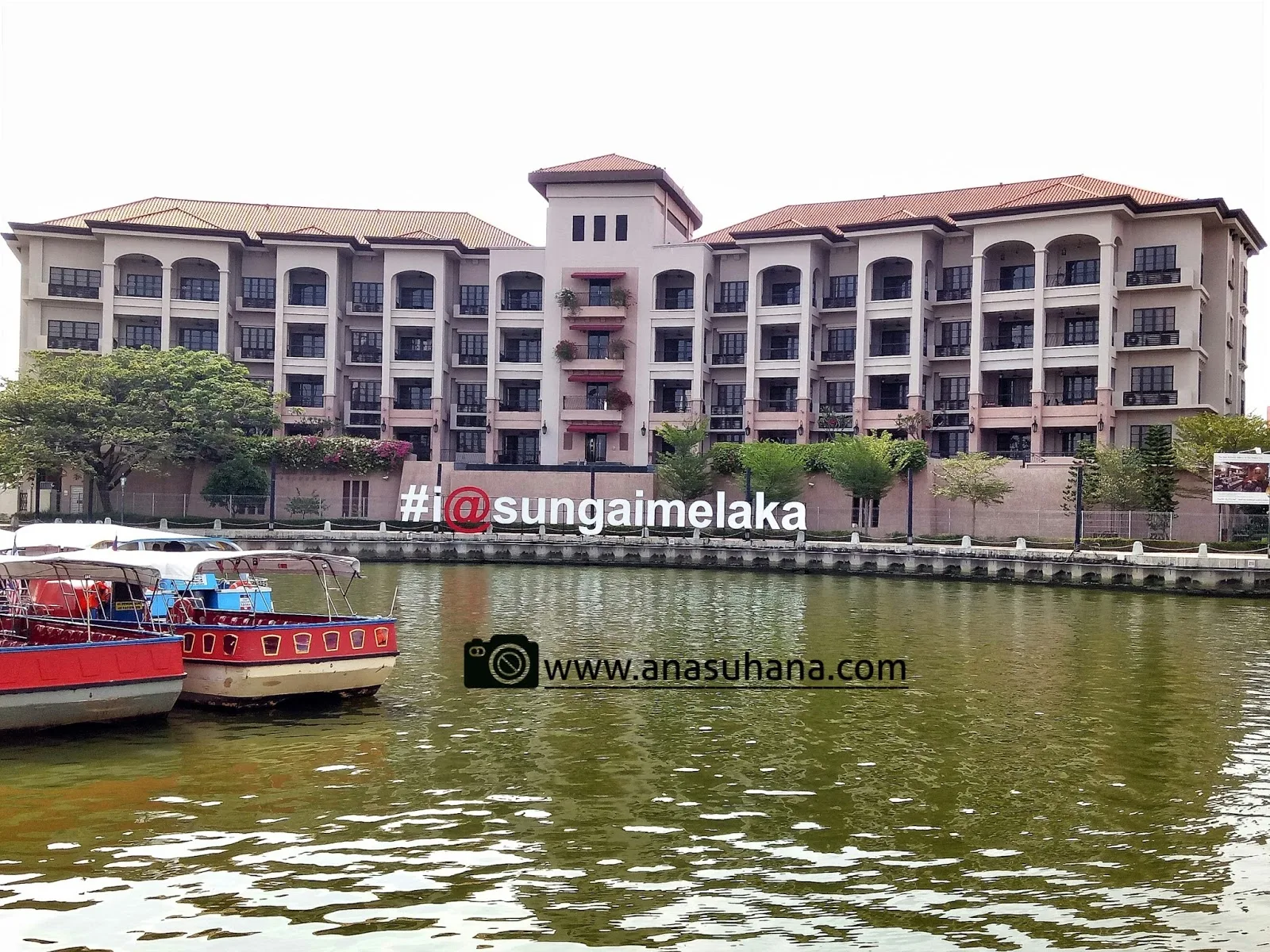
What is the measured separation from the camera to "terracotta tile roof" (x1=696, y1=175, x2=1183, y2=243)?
77250 mm

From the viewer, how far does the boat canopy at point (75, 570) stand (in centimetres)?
2247

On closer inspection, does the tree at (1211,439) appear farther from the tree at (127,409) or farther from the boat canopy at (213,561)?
the tree at (127,409)

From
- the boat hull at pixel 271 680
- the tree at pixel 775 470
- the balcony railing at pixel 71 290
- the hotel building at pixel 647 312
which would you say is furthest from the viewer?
the balcony railing at pixel 71 290

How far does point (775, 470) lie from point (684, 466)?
6.31 metres

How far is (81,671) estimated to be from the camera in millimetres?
19500

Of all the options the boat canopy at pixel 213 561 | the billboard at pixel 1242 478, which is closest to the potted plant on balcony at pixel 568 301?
the billboard at pixel 1242 478

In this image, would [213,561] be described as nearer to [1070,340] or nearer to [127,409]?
[127,409]

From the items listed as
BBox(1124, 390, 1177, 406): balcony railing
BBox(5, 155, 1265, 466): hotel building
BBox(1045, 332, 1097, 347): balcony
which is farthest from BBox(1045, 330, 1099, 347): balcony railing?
BBox(1124, 390, 1177, 406): balcony railing

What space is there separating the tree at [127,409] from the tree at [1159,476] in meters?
55.5

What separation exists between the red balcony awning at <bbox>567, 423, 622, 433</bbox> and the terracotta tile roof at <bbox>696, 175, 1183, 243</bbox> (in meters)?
15.5

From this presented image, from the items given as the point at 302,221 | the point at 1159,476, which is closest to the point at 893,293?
the point at 1159,476

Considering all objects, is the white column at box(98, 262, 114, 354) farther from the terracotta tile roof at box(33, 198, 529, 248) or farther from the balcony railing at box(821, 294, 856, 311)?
the balcony railing at box(821, 294, 856, 311)

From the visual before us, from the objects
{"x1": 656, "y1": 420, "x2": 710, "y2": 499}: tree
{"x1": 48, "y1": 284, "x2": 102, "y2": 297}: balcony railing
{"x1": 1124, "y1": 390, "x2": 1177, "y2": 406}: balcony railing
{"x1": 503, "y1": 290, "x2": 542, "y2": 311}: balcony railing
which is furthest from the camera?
{"x1": 503, "y1": 290, "x2": 542, "y2": 311}: balcony railing

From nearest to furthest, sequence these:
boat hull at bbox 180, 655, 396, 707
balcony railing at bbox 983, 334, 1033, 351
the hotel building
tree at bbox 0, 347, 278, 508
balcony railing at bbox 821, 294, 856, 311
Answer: boat hull at bbox 180, 655, 396, 707
tree at bbox 0, 347, 278, 508
the hotel building
balcony railing at bbox 983, 334, 1033, 351
balcony railing at bbox 821, 294, 856, 311
